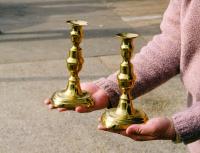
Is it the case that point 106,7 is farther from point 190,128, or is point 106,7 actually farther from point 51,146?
point 190,128

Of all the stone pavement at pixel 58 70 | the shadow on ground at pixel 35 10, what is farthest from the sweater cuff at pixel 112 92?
the shadow on ground at pixel 35 10

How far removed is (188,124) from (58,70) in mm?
4513

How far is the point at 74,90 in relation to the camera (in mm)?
1862

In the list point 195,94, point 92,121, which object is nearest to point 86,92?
point 195,94

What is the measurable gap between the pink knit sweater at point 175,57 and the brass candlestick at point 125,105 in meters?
0.14

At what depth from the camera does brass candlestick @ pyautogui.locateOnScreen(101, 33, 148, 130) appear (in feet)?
5.20

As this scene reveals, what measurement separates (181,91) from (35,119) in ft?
5.10

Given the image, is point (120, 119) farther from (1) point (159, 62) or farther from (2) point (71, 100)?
(1) point (159, 62)

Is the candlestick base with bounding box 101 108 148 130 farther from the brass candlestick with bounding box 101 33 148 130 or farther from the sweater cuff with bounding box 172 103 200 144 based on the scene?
the sweater cuff with bounding box 172 103 200 144

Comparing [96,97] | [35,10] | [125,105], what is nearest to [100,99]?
[96,97]

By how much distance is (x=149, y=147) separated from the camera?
417cm

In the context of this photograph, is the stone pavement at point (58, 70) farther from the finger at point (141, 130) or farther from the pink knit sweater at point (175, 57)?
the finger at point (141, 130)

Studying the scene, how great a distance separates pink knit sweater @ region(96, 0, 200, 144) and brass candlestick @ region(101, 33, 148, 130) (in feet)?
0.48

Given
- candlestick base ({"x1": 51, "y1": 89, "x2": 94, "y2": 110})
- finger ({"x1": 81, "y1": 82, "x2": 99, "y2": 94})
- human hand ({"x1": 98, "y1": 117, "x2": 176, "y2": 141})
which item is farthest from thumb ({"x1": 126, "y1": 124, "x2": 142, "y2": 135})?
finger ({"x1": 81, "y1": 82, "x2": 99, "y2": 94})
